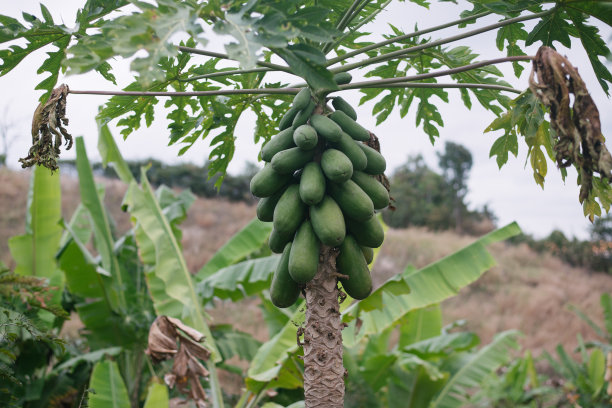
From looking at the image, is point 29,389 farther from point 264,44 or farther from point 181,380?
point 264,44

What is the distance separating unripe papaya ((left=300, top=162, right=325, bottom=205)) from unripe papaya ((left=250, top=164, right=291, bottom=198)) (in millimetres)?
99

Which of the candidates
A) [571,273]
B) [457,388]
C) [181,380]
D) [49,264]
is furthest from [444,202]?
[181,380]

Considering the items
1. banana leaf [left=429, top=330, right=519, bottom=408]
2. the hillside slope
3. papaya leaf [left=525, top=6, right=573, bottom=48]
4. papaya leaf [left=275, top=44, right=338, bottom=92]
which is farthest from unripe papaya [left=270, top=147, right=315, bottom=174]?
the hillside slope

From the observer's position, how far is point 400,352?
212 inches

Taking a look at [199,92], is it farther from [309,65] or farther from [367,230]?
[367,230]

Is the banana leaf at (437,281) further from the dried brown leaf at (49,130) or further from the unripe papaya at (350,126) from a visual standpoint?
the dried brown leaf at (49,130)

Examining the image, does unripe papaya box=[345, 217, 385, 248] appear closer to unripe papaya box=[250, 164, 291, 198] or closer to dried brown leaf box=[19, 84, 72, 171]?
unripe papaya box=[250, 164, 291, 198]

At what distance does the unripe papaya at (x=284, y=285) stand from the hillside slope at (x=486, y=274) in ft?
37.9

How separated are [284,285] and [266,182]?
0.38m

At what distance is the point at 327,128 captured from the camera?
1.66 meters

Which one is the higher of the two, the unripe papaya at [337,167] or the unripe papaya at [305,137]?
the unripe papaya at [305,137]

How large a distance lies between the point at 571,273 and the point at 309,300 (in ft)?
66.7

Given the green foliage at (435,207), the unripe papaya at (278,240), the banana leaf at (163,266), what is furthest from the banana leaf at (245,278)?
the green foliage at (435,207)

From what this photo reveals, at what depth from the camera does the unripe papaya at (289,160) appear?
64.9 inches
